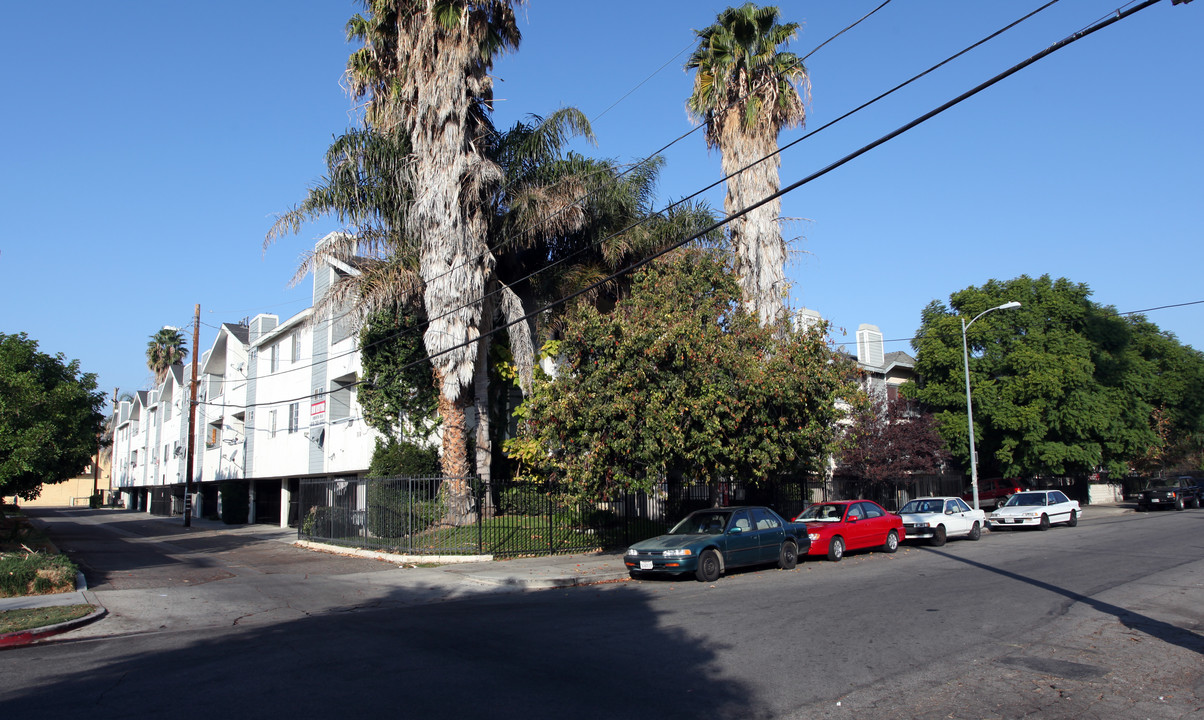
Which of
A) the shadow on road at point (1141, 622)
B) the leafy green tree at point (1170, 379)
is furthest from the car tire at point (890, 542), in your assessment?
the leafy green tree at point (1170, 379)

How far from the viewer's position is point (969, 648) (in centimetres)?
852

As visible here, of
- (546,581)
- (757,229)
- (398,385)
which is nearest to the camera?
(546,581)

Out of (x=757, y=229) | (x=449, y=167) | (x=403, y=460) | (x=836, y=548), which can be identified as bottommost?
(x=836, y=548)

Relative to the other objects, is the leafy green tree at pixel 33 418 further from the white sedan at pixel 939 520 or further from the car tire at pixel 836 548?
the white sedan at pixel 939 520

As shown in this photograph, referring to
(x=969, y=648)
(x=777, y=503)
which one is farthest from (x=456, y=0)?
(x=969, y=648)

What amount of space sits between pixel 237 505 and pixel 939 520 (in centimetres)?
3492

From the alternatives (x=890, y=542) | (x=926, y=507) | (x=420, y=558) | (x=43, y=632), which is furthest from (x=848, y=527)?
(x=43, y=632)

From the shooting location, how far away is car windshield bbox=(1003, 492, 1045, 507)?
92.8ft

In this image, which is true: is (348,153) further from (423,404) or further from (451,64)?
(423,404)

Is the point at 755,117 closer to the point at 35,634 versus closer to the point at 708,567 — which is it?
the point at 708,567

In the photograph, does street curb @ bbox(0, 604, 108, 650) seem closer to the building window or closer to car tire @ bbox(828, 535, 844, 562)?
car tire @ bbox(828, 535, 844, 562)

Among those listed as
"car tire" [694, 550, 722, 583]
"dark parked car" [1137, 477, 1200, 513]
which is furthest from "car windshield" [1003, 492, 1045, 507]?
"car tire" [694, 550, 722, 583]

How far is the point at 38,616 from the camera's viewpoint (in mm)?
11758

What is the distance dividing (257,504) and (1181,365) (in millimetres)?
51628
